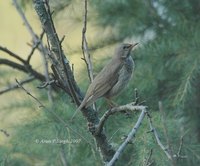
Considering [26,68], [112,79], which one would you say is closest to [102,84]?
[112,79]

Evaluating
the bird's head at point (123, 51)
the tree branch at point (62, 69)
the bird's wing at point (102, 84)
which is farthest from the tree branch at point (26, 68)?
the tree branch at point (62, 69)

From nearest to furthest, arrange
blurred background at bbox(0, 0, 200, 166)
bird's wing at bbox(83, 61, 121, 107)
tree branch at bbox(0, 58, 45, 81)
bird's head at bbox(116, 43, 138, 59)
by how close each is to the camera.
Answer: bird's wing at bbox(83, 61, 121, 107), bird's head at bbox(116, 43, 138, 59), blurred background at bbox(0, 0, 200, 166), tree branch at bbox(0, 58, 45, 81)

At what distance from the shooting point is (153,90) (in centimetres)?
588

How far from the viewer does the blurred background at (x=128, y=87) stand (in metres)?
5.11

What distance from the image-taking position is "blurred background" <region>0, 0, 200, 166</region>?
5.11 metres

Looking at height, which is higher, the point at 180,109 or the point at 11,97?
the point at 11,97

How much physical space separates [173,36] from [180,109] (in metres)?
0.59

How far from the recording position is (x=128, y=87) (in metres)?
5.81

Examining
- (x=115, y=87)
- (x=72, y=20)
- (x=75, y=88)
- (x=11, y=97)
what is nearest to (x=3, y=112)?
(x=11, y=97)

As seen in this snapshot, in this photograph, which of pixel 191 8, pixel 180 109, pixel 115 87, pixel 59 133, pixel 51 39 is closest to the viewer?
pixel 51 39

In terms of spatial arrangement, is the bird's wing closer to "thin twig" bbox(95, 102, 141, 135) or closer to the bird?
the bird

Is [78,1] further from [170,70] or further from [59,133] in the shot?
[59,133]

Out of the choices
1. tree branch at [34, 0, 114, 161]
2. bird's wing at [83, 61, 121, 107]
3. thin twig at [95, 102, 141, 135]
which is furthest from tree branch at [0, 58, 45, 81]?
thin twig at [95, 102, 141, 135]

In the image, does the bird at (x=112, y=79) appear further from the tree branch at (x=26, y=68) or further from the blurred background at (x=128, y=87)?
the tree branch at (x=26, y=68)
